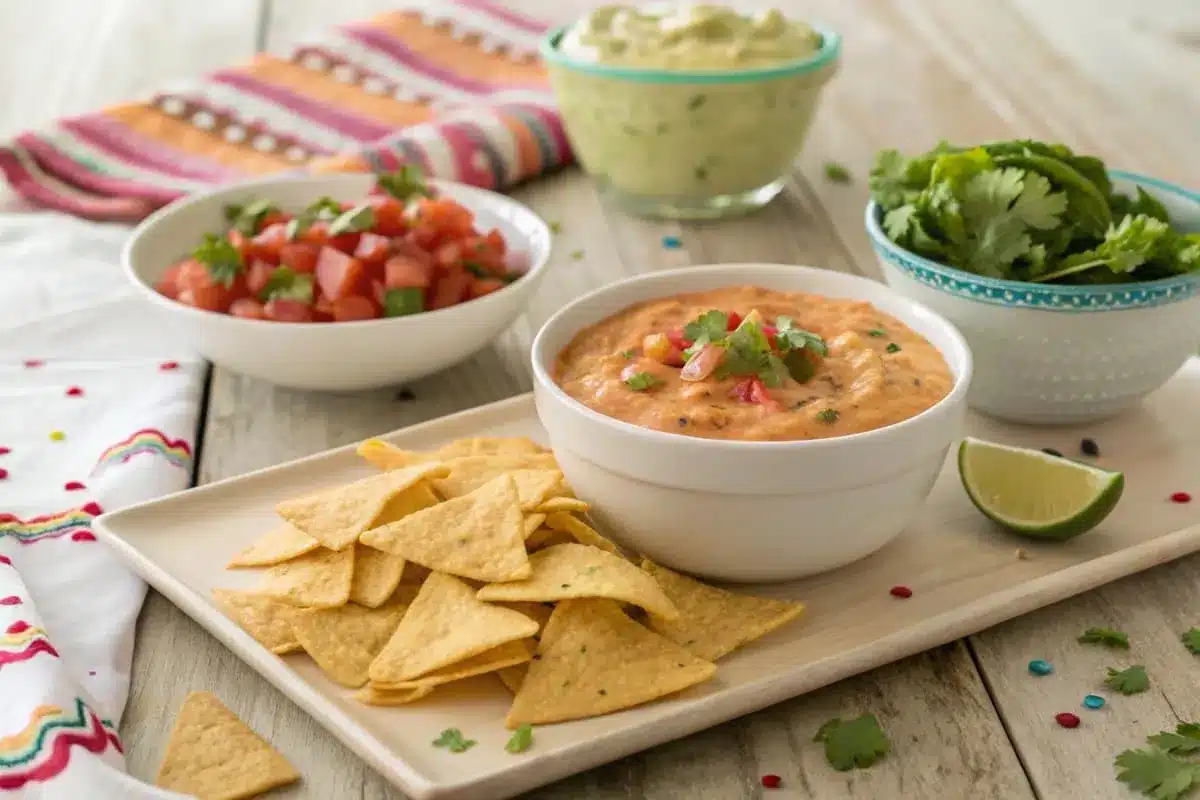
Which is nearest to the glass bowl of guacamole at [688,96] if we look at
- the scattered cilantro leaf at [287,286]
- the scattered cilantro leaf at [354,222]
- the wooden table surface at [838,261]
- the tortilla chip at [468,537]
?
the wooden table surface at [838,261]

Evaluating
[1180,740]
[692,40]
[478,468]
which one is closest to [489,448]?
[478,468]

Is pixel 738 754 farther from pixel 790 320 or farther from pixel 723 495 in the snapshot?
pixel 790 320

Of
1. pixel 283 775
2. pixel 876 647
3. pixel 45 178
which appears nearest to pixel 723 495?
pixel 876 647

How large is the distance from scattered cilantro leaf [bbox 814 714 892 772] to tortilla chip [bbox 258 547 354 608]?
2.13 feet

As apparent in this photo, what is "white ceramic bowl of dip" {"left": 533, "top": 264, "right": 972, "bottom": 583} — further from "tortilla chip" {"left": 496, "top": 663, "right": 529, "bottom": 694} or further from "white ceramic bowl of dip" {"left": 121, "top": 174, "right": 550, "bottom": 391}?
"white ceramic bowl of dip" {"left": 121, "top": 174, "right": 550, "bottom": 391}

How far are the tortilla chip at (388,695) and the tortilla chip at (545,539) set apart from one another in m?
0.30

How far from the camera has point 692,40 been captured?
137 inches

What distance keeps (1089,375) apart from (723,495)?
870 millimetres

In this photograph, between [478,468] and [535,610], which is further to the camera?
[478,468]

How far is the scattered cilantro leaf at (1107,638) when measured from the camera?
206 centimetres

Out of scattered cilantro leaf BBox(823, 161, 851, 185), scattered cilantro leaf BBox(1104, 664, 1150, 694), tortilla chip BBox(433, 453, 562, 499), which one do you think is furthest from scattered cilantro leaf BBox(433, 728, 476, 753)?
scattered cilantro leaf BBox(823, 161, 851, 185)

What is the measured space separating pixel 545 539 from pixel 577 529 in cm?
5

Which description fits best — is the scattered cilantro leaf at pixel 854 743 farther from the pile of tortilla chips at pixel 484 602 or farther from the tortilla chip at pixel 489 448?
the tortilla chip at pixel 489 448

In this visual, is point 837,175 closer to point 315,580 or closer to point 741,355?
point 741,355
